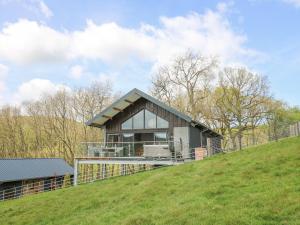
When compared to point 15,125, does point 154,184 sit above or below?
below

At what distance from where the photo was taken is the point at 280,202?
6859mm

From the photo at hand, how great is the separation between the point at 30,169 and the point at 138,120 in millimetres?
10258

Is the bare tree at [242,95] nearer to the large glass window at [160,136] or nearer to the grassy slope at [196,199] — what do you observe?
the large glass window at [160,136]

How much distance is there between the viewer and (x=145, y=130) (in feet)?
77.1

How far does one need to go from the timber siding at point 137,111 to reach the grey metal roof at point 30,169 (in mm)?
7482

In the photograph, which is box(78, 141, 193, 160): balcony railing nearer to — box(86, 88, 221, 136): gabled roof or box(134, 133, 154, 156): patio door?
box(134, 133, 154, 156): patio door

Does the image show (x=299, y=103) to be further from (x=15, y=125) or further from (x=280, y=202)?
(x=280, y=202)

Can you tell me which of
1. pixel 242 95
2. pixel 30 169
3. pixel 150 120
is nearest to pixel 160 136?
pixel 150 120

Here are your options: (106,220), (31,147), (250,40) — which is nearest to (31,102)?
(31,147)

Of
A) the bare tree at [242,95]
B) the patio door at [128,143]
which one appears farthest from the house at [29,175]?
the bare tree at [242,95]

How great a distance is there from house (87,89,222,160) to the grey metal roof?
22.1ft

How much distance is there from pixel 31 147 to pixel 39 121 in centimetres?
380

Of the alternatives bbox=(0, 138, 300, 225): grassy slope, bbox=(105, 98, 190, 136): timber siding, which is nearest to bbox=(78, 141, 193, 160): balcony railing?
bbox=(105, 98, 190, 136): timber siding

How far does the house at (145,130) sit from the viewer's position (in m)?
22.1
